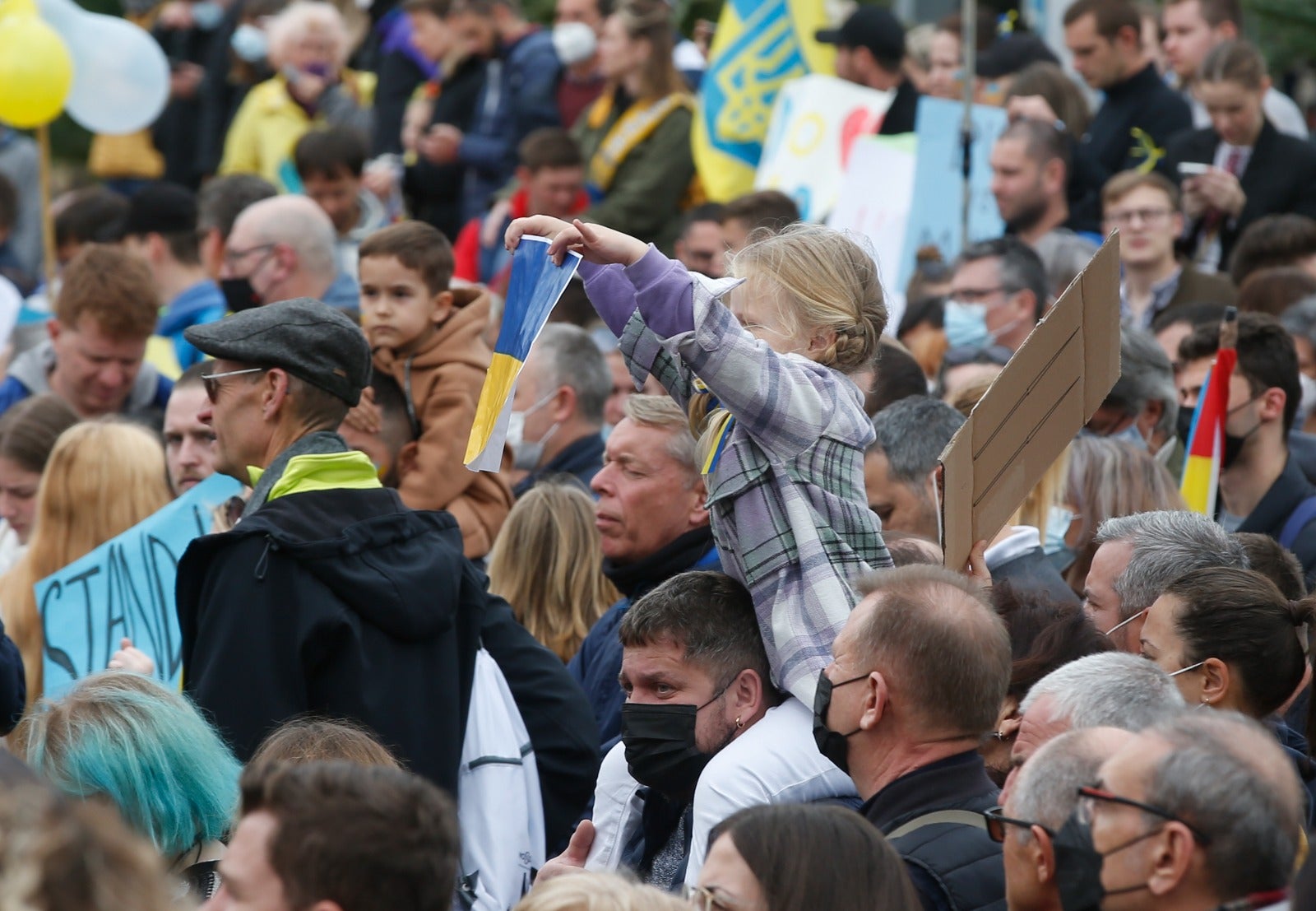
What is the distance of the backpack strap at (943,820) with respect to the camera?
10.7ft

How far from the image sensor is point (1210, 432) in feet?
17.6

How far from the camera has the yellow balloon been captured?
8.86m

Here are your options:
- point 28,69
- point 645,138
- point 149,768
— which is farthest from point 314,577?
point 645,138

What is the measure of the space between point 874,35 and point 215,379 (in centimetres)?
616

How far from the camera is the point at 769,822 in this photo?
2.82m

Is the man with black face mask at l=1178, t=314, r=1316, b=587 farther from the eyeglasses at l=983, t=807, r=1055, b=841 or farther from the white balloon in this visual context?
the white balloon

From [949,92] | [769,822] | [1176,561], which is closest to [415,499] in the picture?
[1176,561]

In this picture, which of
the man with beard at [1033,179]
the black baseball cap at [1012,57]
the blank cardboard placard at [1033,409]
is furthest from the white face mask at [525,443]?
the black baseball cap at [1012,57]

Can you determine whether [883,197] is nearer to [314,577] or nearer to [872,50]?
[872,50]

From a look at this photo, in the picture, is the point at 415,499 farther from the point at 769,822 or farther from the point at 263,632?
the point at 769,822

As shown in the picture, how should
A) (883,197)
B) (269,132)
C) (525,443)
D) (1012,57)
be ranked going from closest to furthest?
(525,443)
(883,197)
(1012,57)
(269,132)

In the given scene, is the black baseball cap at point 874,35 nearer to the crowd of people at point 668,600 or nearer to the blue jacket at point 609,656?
the crowd of people at point 668,600

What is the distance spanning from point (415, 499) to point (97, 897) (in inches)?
157

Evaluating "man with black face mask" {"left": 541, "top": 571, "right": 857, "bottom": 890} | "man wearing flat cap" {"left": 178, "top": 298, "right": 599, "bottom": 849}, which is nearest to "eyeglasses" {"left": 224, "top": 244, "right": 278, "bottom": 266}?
"man wearing flat cap" {"left": 178, "top": 298, "right": 599, "bottom": 849}
